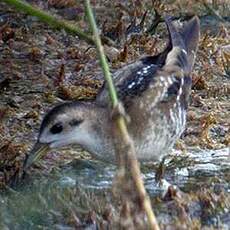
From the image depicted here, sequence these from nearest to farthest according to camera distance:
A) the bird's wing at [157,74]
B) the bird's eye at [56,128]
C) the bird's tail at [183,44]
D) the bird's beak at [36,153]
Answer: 1. the bird's eye at [56,128]
2. the bird's beak at [36,153]
3. the bird's wing at [157,74]
4. the bird's tail at [183,44]

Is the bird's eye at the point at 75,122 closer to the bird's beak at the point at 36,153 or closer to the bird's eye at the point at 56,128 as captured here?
the bird's eye at the point at 56,128

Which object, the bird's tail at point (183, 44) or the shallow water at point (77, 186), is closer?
the shallow water at point (77, 186)

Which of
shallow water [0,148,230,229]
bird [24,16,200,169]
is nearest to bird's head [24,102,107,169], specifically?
bird [24,16,200,169]

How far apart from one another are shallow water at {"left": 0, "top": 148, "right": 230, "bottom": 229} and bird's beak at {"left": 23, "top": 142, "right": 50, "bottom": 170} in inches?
12.1

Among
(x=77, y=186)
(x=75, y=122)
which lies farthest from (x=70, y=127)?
(x=77, y=186)

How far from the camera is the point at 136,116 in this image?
24.5ft

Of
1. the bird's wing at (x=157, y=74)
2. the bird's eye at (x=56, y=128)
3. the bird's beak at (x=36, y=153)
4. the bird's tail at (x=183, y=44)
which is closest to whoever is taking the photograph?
the bird's eye at (x=56, y=128)

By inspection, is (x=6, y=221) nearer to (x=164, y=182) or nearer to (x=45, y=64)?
(x=164, y=182)

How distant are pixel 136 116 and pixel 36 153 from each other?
2.55ft

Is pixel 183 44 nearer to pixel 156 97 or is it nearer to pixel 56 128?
pixel 156 97

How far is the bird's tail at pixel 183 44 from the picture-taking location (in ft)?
27.0

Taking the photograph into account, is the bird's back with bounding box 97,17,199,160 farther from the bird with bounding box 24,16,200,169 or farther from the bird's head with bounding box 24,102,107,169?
the bird's head with bounding box 24,102,107,169

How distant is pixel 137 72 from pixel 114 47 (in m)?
2.72

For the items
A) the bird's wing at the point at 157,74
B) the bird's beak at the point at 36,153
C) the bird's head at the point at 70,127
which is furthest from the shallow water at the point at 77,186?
the bird's wing at the point at 157,74
